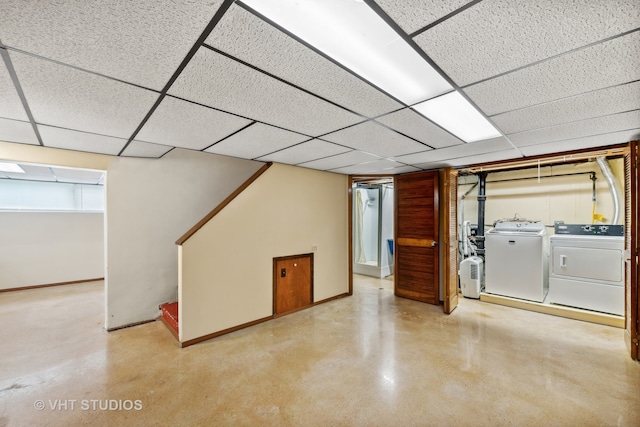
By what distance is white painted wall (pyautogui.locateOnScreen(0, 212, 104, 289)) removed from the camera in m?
5.13

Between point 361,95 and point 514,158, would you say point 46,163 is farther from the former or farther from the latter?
point 514,158

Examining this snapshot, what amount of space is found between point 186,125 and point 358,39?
1666 millimetres

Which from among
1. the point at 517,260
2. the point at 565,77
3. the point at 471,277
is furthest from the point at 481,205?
Answer: the point at 565,77

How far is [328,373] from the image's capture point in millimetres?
2434

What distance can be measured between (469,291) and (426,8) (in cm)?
489

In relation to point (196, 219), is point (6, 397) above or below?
below

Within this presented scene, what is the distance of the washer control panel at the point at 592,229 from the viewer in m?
3.63

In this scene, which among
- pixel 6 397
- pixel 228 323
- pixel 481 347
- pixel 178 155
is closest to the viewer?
pixel 6 397

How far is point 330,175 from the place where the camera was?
4.57 metres

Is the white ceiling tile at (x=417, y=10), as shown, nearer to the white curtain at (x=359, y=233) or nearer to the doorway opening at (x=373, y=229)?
the doorway opening at (x=373, y=229)

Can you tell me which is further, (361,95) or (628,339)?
(628,339)

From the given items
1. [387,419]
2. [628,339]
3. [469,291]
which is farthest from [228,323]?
[628,339]

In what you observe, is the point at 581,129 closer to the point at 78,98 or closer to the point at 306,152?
the point at 306,152

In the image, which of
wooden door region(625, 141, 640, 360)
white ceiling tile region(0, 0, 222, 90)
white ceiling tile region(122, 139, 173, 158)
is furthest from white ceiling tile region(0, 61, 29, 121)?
wooden door region(625, 141, 640, 360)
